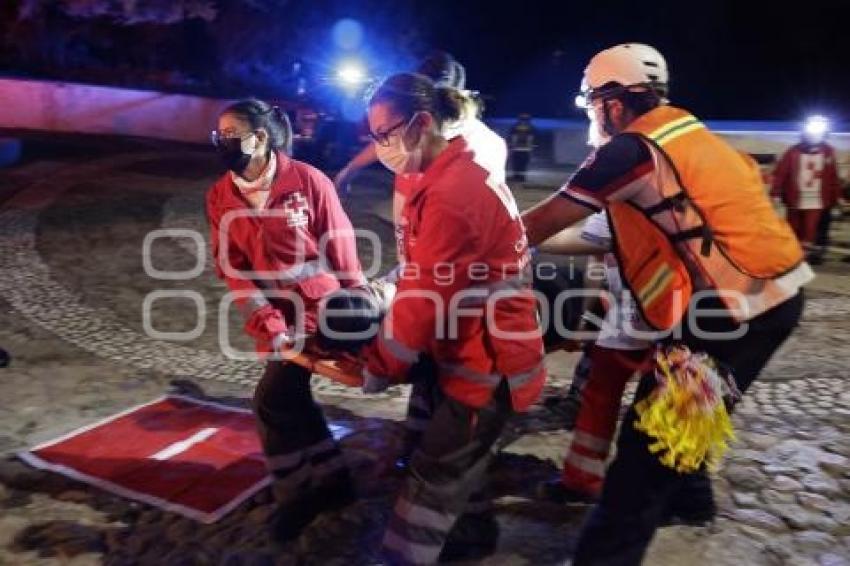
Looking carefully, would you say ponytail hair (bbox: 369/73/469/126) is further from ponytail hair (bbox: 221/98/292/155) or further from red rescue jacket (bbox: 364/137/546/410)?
ponytail hair (bbox: 221/98/292/155)

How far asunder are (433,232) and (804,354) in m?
4.35

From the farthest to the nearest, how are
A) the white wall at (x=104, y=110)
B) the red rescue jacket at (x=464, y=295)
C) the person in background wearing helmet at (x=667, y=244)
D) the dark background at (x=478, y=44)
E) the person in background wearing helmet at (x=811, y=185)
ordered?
the dark background at (x=478, y=44) < the white wall at (x=104, y=110) < the person in background wearing helmet at (x=811, y=185) < the person in background wearing helmet at (x=667, y=244) < the red rescue jacket at (x=464, y=295)

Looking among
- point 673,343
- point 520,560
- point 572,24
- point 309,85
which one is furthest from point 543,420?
point 572,24

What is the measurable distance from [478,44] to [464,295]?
30896 millimetres

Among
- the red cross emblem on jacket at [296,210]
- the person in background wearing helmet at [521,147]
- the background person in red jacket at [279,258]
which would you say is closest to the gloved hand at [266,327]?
the background person in red jacket at [279,258]

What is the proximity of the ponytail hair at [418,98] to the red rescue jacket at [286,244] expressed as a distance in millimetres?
716

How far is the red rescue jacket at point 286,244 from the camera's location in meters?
3.34

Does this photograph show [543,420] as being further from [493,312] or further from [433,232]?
[433,232]

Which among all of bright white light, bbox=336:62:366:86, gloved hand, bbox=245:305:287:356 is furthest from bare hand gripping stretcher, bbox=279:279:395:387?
bright white light, bbox=336:62:366:86

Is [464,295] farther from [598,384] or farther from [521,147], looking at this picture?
[521,147]

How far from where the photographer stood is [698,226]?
270 cm

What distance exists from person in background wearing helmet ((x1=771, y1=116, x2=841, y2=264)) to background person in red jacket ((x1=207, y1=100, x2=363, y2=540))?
748 centimetres

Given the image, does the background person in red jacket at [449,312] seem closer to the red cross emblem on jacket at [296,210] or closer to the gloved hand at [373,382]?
the gloved hand at [373,382]

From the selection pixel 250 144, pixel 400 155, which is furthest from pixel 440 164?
pixel 250 144
